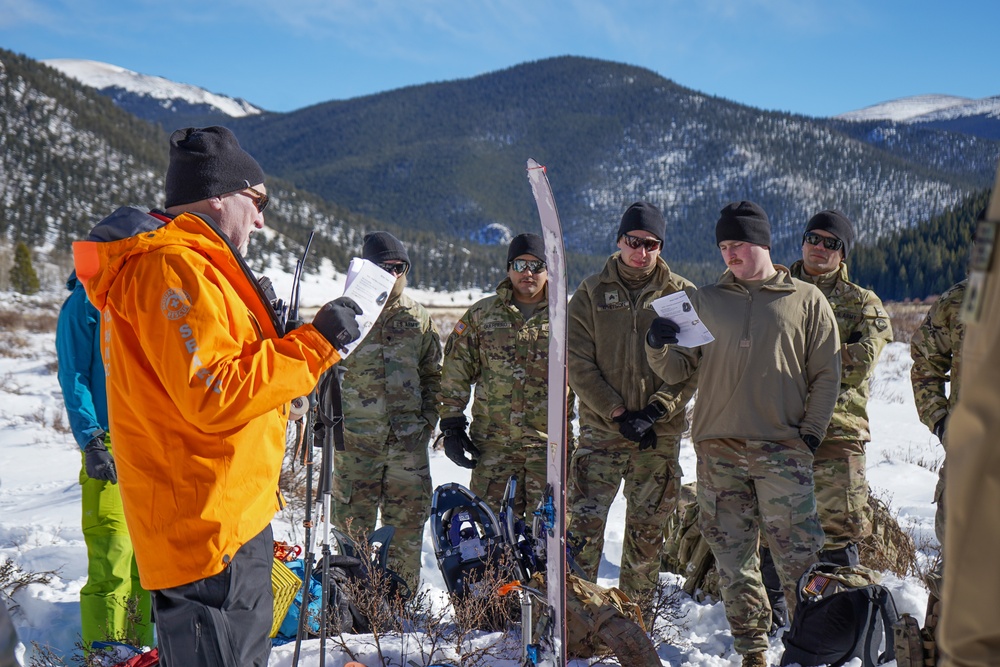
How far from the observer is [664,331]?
11.1ft

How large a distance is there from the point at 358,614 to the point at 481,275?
91603 millimetres

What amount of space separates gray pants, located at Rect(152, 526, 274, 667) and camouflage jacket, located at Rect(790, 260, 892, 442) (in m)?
3.46

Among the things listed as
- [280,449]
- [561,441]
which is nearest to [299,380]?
[280,449]

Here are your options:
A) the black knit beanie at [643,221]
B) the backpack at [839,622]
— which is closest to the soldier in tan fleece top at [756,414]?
the backpack at [839,622]

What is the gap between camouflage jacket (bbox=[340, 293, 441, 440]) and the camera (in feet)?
15.0

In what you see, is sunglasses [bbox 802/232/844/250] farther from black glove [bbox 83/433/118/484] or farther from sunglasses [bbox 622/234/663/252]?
black glove [bbox 83/433/118/484]

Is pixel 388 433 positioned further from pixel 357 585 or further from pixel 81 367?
pixel 81 367

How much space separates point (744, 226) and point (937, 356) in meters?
1.10

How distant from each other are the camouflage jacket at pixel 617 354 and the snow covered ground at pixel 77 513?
1.14 m

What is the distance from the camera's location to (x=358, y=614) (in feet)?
11.5

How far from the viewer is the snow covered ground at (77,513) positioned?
3795 mm

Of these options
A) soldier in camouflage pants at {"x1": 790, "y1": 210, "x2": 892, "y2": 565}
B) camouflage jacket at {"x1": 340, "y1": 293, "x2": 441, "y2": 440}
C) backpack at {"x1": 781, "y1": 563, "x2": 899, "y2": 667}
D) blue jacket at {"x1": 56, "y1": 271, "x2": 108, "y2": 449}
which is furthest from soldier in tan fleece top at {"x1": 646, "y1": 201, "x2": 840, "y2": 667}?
blue jacket at {"x1": 56, "y1": 271, "x2": 108, "y2": 449}

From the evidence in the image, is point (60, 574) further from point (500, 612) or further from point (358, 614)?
point (500, 612)

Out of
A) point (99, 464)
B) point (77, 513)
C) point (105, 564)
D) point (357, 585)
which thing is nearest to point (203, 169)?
point (99, 464)
